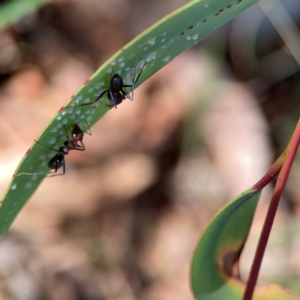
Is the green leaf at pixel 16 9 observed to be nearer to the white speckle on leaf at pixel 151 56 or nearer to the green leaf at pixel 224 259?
the white speckle on leaf at pixel 151 56

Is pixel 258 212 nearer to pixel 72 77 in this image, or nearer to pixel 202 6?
pixel 72 77

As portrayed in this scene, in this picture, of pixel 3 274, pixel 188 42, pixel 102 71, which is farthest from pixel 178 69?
pixel 3 274

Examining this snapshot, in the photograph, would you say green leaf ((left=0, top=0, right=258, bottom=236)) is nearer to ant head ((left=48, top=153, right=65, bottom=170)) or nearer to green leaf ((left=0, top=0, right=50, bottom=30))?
ant head ((left=48, top=153, right=65, bottom=170))

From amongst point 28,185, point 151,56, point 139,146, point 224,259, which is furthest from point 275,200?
point 139,146

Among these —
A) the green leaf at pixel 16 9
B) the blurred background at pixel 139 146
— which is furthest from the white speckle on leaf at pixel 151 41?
the blurred background at pixel 139 146

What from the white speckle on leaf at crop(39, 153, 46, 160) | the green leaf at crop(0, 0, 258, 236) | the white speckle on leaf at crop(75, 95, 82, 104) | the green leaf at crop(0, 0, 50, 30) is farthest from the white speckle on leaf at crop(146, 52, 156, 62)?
the green leaf at crop(0, 0, 50, 30)

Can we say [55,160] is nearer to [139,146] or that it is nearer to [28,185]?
[28,185]
